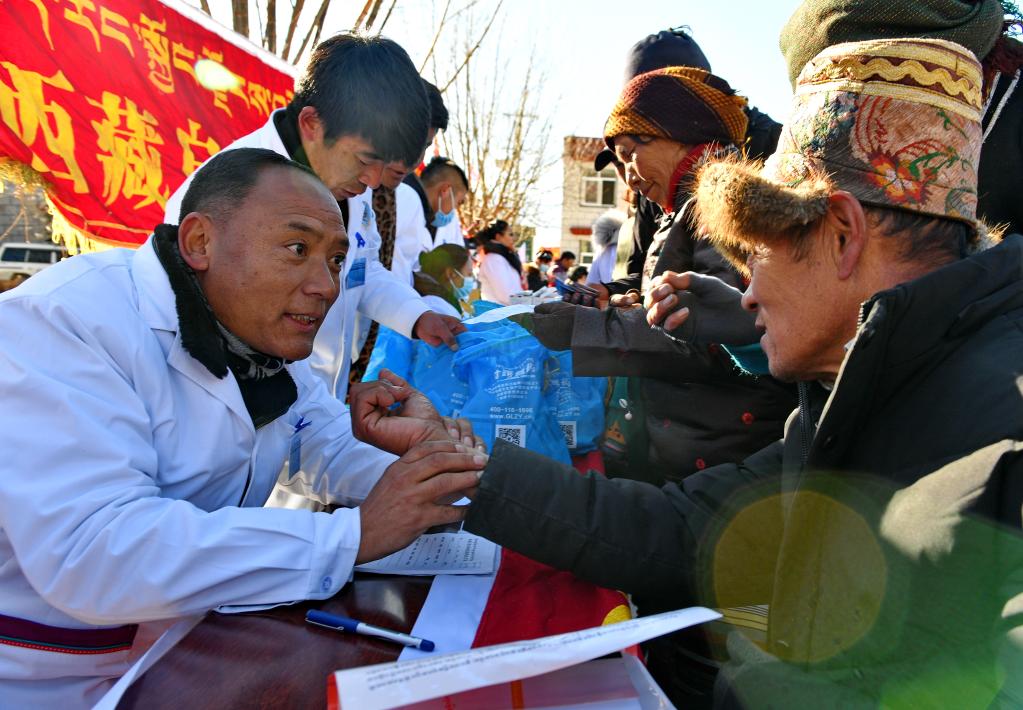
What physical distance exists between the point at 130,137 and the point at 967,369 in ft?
14.6

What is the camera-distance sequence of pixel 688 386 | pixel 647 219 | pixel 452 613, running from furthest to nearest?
1. pixel 647 219
2. pixel 688 386
3. pixel 452 613

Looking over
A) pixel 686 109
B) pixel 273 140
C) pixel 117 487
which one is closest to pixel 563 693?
pixel 117 487

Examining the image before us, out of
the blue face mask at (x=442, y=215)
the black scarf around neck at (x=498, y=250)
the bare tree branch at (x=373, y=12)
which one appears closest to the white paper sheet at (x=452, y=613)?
the blue face mask at (x=442, y=215)

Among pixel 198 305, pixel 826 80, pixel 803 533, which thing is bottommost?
pixel 803 533

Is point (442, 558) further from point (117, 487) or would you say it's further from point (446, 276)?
point (446, 276)

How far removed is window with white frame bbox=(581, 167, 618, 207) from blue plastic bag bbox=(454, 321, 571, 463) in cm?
3105

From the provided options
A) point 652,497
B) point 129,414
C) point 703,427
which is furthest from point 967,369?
point 129,414

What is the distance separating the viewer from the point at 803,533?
1.18m

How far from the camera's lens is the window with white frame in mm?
32625

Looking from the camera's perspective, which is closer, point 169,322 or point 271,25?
point 169,322

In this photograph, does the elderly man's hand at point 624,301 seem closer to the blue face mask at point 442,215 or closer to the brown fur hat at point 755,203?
the brown fur hat at point 755,203

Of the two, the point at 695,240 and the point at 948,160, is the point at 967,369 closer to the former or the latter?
the point at 948,160

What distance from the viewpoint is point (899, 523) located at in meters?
0.98

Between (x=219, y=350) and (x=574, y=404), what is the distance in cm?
144
